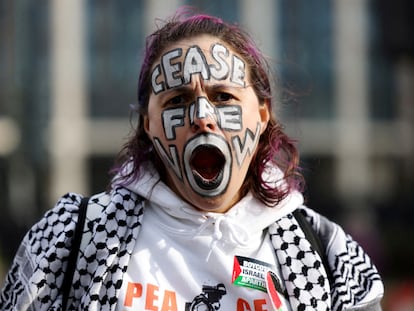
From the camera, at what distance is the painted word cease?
279cm

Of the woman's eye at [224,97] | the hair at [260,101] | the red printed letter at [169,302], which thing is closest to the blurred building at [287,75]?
the hair at [260,101]

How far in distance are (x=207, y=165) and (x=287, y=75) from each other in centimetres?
2391

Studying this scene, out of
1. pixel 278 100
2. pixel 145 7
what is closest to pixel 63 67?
pixel 145 7

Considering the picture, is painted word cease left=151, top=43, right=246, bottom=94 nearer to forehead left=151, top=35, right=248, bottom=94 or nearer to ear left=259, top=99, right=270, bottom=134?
forehead left=151, top=35, right=248, bottom=94

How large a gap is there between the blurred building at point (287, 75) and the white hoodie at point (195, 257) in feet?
79.5

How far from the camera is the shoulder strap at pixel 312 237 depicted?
9.29ft

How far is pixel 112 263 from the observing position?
2.68 metres

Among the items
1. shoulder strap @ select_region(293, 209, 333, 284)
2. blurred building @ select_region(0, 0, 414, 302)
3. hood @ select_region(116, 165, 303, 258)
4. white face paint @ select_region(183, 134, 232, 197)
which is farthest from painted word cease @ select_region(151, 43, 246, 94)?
blurred building @ select_region(0, 0, 414, 302)

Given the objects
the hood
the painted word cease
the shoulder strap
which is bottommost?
the shoulder strap

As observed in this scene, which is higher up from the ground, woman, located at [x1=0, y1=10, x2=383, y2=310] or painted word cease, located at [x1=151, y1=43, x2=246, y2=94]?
painted word cease, located at [x1=151, y1=43, x2=246, y2=94]

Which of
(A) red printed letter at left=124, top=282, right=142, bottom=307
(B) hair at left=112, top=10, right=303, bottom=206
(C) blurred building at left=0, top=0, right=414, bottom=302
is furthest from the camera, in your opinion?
(C) blurred building at left=0, top=0, right=414, bottom=302

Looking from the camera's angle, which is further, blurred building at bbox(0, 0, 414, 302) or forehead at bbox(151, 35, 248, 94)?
blurred building at bbox(0, 0, 414, 302)

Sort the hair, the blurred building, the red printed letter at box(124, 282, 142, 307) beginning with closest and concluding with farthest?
the red printed letter at box(124, 282, 142, 307) → the hair → the blurred building

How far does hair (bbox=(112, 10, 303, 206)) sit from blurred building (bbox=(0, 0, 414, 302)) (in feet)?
78.8
